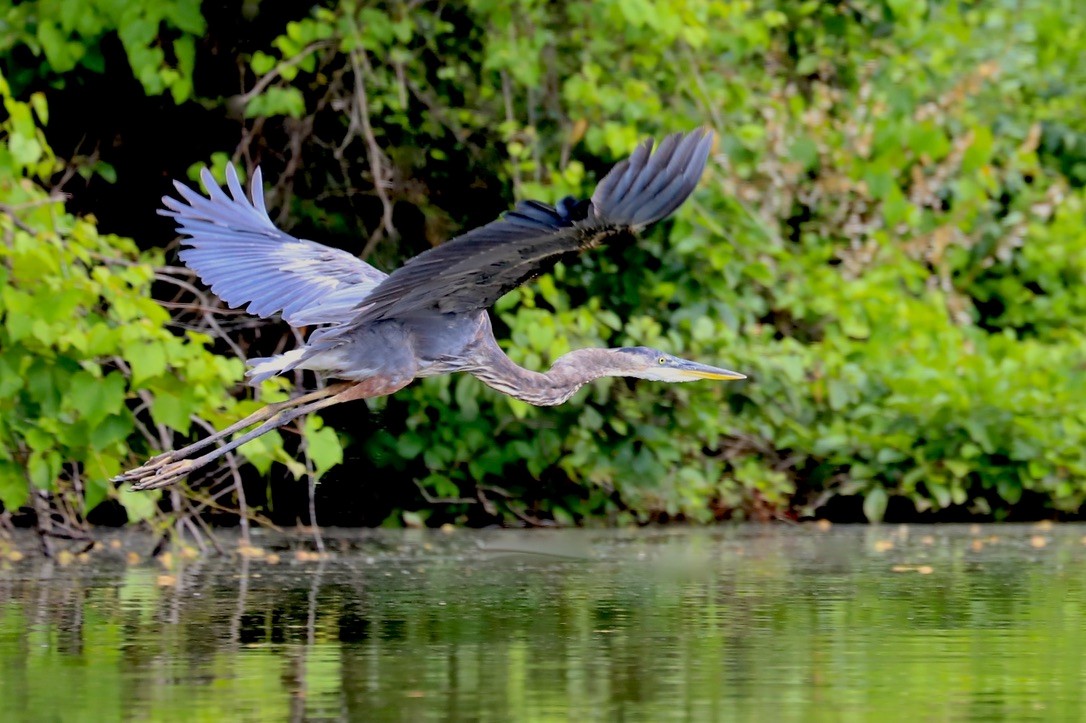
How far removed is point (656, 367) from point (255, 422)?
1716mm

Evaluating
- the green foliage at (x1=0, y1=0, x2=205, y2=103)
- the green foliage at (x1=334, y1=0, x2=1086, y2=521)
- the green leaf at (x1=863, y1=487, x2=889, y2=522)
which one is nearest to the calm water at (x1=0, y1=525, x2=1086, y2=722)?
the green leaf at (x1=863, y1=487, x2=889, y2=522)

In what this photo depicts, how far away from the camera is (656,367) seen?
24.4 feet

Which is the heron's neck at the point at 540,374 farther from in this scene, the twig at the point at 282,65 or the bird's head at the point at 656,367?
the twig at the point at 282,65

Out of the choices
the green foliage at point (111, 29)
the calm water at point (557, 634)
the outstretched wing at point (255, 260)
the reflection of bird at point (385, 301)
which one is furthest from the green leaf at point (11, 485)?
the green foliage at point (111, 29)

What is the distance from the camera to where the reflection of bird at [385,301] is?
527 centimetres

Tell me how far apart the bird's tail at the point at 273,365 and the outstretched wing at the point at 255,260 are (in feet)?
1.06

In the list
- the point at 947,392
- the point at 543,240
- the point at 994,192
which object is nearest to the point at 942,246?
the point at 994,192

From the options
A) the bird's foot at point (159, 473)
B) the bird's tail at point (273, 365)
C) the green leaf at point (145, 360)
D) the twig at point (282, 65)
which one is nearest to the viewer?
the bird's tail at point (273, 365)

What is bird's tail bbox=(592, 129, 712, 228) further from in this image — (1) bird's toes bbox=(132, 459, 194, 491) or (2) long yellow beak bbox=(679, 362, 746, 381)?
(2) long yellow beak bbox=(679, 362, 746, 381)

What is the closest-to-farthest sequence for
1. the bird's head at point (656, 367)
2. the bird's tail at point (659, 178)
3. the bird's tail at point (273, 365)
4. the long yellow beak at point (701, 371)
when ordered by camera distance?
the bird's tail at point (659, 178) → the bird's tail at point (273, 365) → the bird's head at point (656, 367) → the long yellow beak at point (701, 371)

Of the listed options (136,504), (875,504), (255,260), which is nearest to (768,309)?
(875,504)

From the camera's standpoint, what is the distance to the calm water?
160 inches

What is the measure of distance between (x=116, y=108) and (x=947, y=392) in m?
5.13

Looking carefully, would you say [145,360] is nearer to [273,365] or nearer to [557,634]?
[273,365]
